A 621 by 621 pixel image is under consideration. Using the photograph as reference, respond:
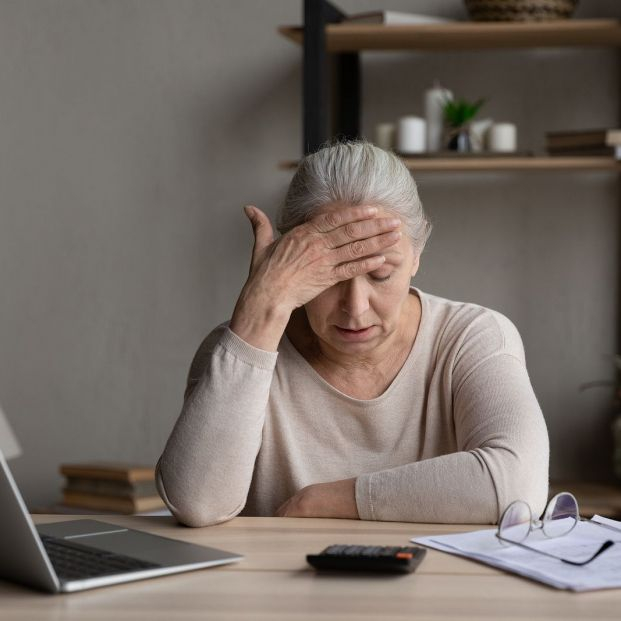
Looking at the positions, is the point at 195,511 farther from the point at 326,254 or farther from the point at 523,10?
the point at 523,10

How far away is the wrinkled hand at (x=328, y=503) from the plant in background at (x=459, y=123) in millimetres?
1492

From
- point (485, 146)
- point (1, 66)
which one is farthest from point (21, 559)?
point (1, 66)

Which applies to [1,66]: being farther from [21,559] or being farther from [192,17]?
[21,559]

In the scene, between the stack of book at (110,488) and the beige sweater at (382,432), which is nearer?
the beige sweater at (382,432)

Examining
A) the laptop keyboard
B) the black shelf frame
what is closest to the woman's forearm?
the laptop keyboard

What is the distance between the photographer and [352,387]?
5.73 feet

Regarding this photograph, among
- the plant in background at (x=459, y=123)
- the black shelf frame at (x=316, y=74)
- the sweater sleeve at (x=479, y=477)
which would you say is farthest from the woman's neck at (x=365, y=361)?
the plant in background at (x=459, y=123)

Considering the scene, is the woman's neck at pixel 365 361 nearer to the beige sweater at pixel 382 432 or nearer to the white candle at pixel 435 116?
the beige sweater at pixel 382 432

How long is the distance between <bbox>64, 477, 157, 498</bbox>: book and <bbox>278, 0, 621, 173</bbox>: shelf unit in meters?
0.96

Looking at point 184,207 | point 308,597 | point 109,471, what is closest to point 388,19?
point 184,207

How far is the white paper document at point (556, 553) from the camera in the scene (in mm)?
1015

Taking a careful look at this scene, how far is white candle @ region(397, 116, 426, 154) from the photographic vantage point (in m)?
2.73

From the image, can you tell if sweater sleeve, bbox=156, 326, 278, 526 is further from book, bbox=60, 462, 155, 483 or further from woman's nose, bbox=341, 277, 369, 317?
book, bbox=60, 462, 155, 483

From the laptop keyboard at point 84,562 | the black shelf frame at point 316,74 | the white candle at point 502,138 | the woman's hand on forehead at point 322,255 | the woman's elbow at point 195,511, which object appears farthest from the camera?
the white candle at point 502,138
